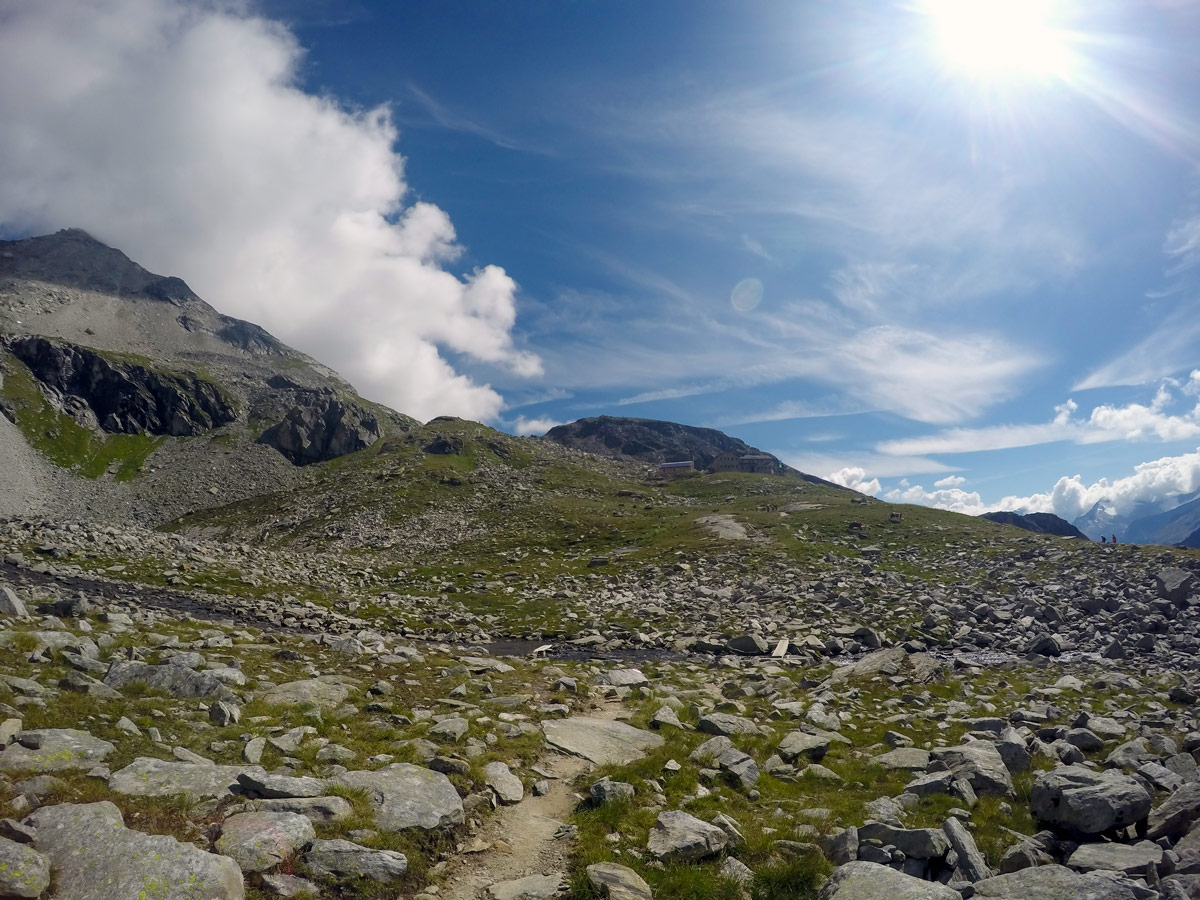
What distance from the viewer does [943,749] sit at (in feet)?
45.9

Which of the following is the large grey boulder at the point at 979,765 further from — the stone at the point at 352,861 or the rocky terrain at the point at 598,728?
the stone at the point at 352,861

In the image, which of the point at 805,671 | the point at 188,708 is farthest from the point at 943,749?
the point at 188,708

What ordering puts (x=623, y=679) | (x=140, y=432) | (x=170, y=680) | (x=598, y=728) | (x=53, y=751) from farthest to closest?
(x=140, y=432) < (x=623, y=679) < (x=598, y=728) < (x=170, y=680) < (x=53, y=751)

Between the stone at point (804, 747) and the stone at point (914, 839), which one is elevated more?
the stone at point (914, 839)

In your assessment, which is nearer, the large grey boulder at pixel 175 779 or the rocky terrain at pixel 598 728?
the rocky terrain at pixel 598 728

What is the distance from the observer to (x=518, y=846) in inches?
400

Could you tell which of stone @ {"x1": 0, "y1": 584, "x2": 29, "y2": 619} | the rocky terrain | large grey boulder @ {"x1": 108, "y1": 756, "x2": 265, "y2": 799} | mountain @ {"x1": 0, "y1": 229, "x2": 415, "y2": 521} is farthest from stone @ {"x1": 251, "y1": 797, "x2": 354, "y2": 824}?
mountain @ {"x1": 0, "y1": 229, "x2": 415, "y2": 521}

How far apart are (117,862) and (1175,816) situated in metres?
16.5

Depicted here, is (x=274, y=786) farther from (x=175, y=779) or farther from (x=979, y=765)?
(x=979, y=765)

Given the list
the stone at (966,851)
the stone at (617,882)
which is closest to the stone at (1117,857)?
the stone at (966,851)

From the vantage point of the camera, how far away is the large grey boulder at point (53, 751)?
8661mm

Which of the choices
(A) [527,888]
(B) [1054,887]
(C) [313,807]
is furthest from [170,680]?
(B) [1054,887]

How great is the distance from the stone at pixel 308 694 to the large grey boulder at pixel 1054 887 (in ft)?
47.3

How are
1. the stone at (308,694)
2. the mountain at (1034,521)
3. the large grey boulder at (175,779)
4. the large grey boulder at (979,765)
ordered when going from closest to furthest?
1. the large grey boulder at (175,779)
2. the large grey boulder at (979,765)
3. the stone at (308,694)
4. the mountain at (1034,521)
